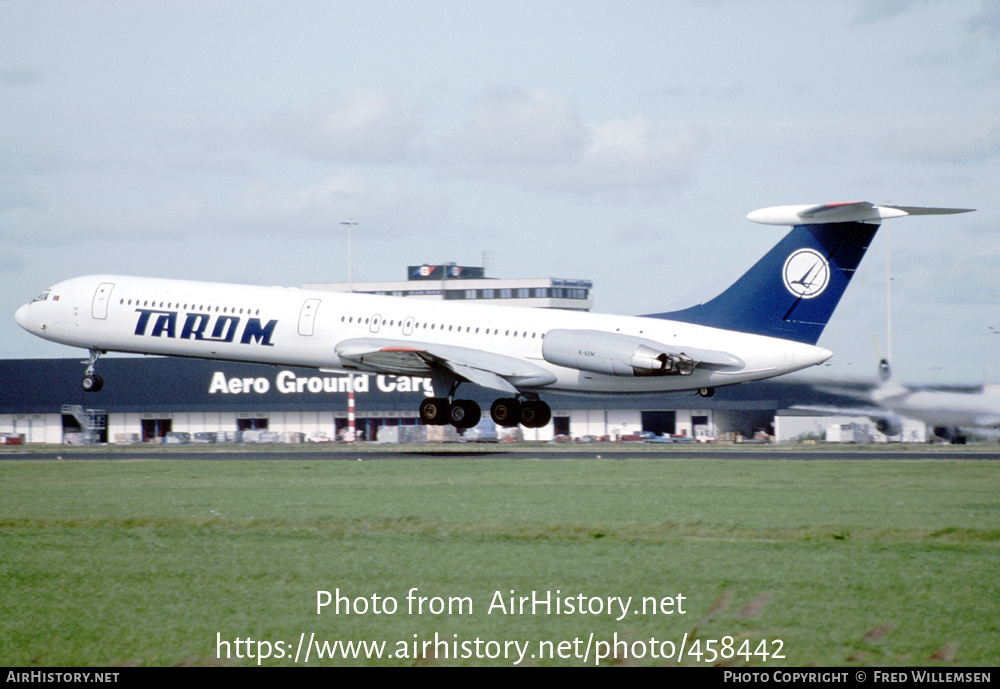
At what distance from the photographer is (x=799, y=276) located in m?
36.7

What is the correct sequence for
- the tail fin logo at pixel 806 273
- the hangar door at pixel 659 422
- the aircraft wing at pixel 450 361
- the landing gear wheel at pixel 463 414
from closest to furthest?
the tail fin logo at pixel 806 273, the aircraft wing at pixel 450 361, the landing gear wheel at pixel 463 414, the hangar door at pixel 659 422

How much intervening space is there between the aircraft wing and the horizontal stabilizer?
28.0 feet

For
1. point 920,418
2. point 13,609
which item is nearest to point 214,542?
point 13,609

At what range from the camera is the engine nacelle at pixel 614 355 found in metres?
36.2

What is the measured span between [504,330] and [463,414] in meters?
3.31

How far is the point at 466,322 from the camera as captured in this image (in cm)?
3975

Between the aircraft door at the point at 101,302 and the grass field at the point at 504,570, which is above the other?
the aircraft door at the point at 101,302

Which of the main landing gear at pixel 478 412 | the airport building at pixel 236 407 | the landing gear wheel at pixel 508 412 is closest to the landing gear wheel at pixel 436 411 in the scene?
the main landing gear at pixel 478 412

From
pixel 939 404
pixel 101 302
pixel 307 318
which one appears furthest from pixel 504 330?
pixel 939 404

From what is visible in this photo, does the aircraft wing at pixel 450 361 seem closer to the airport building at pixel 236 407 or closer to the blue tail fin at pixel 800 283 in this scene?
the blue tail fin at pixel 800 283

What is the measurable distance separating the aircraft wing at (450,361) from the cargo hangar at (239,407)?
35909 millimetres

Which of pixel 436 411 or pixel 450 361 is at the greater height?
pixel 450 361

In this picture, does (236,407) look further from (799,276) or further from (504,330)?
(799,276)

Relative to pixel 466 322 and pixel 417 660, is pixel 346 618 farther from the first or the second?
pixel 466 322
